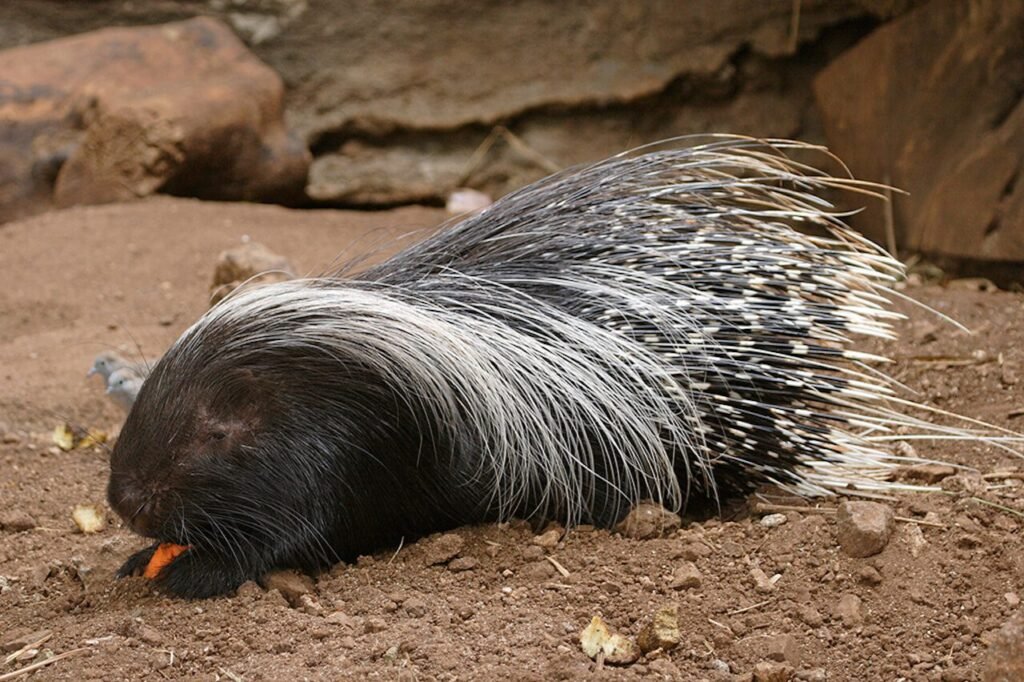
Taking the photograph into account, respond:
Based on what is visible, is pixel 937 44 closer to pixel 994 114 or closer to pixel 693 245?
pixel 994 114

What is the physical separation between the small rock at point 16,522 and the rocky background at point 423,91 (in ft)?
9.72

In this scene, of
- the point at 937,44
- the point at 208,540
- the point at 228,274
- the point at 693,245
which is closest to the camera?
the point at 208,540

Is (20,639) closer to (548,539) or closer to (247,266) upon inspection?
(548,539)

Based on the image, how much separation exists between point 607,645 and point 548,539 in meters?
0.48

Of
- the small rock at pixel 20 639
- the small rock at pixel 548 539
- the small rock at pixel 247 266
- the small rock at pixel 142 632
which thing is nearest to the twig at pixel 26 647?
the small rock at pixel 20 639

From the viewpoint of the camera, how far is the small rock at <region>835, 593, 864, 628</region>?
6.80ft

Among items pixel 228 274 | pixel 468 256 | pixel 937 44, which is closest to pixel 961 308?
pixel 937 44

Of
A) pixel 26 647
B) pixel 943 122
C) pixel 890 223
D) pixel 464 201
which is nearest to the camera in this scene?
pixel 26 647

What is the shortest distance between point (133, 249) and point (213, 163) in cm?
92

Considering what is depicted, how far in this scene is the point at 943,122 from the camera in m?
4.90

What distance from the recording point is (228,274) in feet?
13.0

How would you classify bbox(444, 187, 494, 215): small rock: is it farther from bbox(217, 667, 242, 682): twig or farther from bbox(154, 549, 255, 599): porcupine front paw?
bbox(217, 667, 242, 682): twig

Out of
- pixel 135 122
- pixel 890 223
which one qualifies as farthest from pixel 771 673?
pixel 135 122

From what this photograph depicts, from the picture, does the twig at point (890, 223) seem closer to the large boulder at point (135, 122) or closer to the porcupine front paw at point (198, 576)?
the large boulder at point (135, 122)
